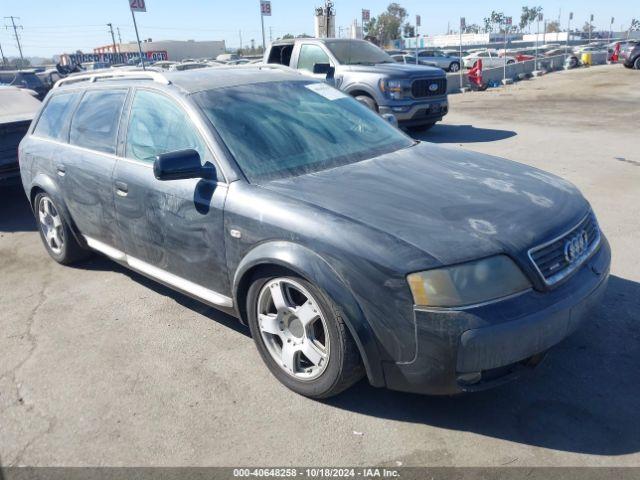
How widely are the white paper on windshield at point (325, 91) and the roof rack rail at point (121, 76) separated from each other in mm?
1097

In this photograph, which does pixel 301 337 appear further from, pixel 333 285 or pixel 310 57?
pixel 310 57

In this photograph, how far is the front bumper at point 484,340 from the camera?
2.40 meters

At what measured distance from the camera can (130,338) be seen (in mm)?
3830

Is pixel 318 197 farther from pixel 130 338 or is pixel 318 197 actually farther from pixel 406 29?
pixel 406 29

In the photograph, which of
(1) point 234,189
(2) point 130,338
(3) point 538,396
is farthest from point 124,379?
(3) point 538,396

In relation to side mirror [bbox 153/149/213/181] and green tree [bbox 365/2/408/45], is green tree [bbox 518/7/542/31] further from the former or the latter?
side mirror [bbox 153/149/213/181]

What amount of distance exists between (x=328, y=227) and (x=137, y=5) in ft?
55.7

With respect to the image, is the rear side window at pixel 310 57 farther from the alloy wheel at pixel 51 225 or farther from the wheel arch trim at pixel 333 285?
the wheel arch trim at pixel 333 285

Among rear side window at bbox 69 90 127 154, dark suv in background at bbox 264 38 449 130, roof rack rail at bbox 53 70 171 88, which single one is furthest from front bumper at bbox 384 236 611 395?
dark suv in background at bbox 264 38 449 130

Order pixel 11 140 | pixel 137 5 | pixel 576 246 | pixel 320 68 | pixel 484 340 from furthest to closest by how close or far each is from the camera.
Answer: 1. pixel 137 5
2. pixel 320 68
3. pixel 11 140
4. pixel 576 246
5. pixel 484 340

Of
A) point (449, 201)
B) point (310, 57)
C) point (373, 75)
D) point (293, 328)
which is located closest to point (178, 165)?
point (293, 328)

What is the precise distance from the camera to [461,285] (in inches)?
95.7

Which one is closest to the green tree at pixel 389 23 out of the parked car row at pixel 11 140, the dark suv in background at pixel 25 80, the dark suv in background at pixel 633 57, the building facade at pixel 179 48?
the building facade at pixel 179 48

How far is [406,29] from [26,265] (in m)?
96.2
